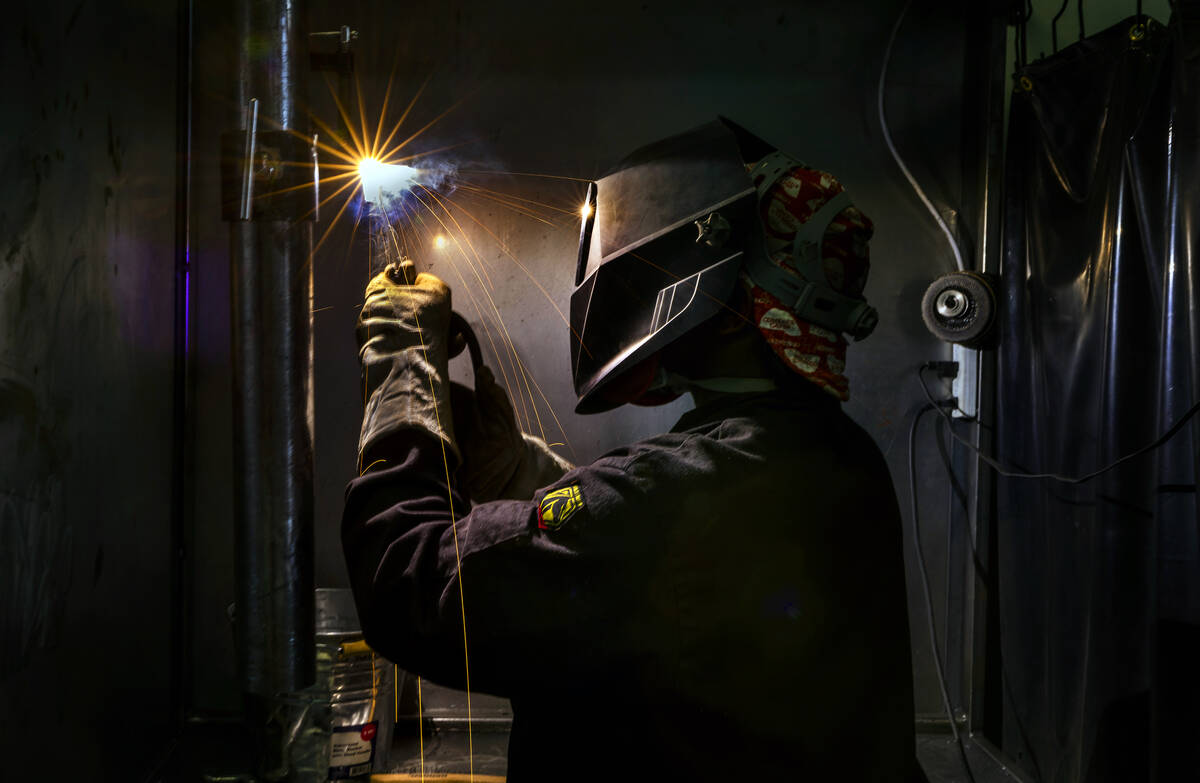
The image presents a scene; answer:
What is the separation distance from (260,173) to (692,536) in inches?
29.9

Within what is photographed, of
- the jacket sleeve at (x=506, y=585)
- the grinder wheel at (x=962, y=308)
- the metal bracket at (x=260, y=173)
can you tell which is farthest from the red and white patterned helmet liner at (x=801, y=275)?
the grinder wheel at (x=962, y=308)

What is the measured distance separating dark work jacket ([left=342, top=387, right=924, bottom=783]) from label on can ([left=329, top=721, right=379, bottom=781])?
3.65ft

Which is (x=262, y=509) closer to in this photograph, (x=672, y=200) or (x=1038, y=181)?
(x=672, y=200)

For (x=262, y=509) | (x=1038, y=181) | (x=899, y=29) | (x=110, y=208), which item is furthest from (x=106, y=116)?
(x=1038, y=181)

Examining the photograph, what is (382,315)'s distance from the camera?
4.46 feet

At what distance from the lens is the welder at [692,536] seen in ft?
3.26

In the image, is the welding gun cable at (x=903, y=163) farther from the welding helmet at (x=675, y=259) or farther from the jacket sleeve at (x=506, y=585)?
the jacket sleeve at (x=506, y=585)

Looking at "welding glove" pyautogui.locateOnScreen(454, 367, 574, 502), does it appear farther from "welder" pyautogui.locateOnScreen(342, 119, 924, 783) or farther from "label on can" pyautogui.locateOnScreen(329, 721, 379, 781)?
"label on can" pyautogui.locateOnScreen(329, 721, 379, 781)

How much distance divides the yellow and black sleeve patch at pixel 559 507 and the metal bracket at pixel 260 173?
535 millimetres

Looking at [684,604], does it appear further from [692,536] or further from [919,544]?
[919,544]

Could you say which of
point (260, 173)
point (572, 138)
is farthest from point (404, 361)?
point (572, 138)

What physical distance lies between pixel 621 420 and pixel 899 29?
153 centimetres

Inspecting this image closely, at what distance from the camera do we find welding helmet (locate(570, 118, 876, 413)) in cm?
115

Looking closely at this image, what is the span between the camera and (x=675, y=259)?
120cm
